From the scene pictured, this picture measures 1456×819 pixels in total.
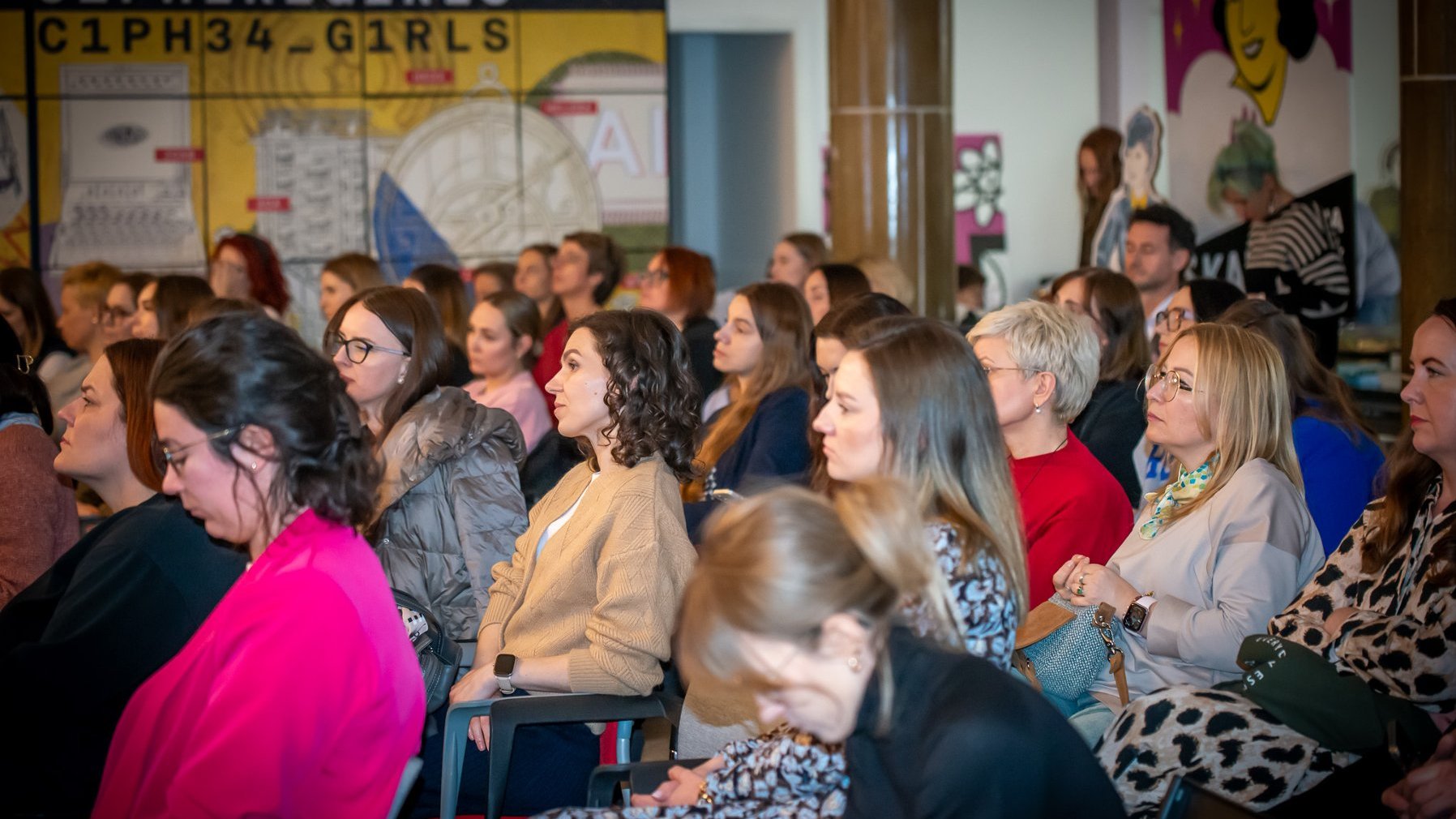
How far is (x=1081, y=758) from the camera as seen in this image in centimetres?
167

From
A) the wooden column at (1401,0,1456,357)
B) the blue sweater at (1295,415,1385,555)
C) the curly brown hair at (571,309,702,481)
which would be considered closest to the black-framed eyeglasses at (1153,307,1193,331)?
the blue sweater at (1295,415,1385,555)

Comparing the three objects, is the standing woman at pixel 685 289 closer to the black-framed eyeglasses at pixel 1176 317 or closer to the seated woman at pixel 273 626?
the black-framed eyeglasses at pixel 1176 317

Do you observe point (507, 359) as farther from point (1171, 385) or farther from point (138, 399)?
point (1171, 385)

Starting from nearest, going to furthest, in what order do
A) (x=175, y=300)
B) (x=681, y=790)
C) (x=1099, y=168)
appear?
(x=681, y=790) → (x=175, y=300) → (x=1099, y=168)

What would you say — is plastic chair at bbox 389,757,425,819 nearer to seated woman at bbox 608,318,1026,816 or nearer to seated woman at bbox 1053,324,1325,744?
seated woman at bbox 608,318,1026,816

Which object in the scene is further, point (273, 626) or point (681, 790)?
point (681, 790)

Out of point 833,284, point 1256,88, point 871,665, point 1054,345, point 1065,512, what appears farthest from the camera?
point 1256,88

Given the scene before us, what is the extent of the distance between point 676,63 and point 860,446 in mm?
7364

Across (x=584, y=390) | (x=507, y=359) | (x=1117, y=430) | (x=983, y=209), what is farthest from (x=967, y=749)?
(x=983, y=209)

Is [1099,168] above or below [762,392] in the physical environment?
above

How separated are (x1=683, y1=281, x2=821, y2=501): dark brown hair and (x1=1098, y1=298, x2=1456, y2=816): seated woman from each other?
2.00 meters

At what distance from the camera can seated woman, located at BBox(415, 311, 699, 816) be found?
112 inches

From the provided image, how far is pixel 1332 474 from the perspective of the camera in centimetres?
358

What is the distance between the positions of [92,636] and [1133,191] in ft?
18.4
